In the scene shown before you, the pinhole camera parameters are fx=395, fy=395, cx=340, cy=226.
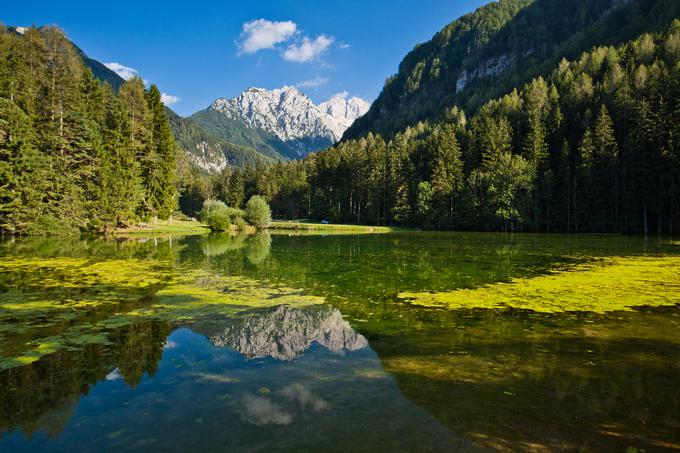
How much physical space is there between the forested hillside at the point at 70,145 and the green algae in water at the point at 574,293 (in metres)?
41.7

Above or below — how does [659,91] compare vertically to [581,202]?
above

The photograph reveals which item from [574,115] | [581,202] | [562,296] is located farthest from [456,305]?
[574,115]

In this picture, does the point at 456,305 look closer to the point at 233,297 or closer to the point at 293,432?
the point at 233,297

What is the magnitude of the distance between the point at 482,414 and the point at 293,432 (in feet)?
8.80

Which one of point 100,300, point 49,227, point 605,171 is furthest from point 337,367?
point 605,171

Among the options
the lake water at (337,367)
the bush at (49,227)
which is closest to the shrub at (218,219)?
the bush at (49,227)

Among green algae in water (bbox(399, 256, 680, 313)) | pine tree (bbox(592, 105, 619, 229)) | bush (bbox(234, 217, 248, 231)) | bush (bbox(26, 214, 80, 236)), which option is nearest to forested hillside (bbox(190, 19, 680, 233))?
pine tree (bbox(592, 105, 619, 229))

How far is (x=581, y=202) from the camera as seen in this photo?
220ft

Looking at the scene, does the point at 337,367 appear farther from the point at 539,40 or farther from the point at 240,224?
the point at 539,40

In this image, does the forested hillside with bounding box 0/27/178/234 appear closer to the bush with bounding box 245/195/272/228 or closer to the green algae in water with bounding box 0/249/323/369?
the bush with bounding box 245/195/272/228

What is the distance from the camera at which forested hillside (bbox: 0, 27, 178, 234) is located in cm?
3819

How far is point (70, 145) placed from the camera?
46281mm

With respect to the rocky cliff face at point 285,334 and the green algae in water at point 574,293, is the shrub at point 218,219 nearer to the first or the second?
the green algae in water at point 574,293

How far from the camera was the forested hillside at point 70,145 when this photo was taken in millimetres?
38188
